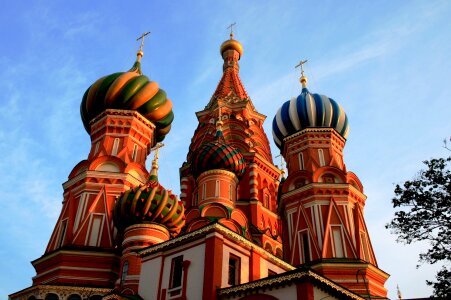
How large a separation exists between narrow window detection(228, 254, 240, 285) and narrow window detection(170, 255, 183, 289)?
1410 millimetres

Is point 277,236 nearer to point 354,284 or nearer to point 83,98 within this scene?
point 354,284

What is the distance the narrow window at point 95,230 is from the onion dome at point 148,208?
1.88m

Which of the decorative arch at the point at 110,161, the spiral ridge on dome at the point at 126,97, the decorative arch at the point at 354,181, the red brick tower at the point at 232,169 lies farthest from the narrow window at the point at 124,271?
the decorative arch at the point at 354,181

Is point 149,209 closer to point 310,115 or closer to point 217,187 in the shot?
point 217,187

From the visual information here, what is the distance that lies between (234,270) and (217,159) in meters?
8.61

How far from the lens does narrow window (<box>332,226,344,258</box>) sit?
747 inches

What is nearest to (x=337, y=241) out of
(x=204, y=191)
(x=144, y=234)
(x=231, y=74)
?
(x=204, y=191)

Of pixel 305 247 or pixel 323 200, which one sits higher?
pixel 323 200

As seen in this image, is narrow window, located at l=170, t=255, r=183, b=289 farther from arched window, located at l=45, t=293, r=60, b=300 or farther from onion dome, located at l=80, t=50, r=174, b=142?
onion dome, located at l=80, t=50, r=174, b=142

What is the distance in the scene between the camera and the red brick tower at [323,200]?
60.0 ft

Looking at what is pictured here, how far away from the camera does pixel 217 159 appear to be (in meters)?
20.9

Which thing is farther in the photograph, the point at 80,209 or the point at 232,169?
the point at 232,169

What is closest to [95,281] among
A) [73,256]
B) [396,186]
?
[73,256]

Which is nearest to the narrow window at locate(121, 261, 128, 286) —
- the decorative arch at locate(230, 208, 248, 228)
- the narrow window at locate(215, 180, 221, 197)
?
the decorative arch at locate(230, 208, 248, 228)
